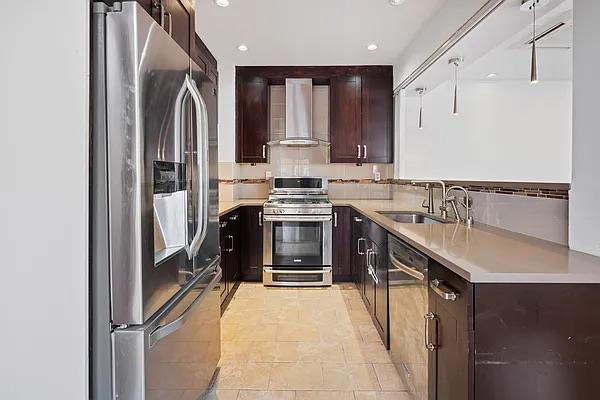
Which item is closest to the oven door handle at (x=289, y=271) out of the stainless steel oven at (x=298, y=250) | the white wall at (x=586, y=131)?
the stainless steel oven at (x=298, y=250)

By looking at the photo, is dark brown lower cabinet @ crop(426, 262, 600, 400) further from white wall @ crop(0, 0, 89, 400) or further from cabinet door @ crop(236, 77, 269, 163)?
cabinet door @ crop(236, 77, 269, 163)

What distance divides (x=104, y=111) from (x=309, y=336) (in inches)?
86.6

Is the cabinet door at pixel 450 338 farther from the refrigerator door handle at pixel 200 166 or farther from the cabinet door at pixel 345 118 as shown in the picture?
the cabinet door at pixel 345 118

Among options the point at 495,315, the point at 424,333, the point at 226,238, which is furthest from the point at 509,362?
the point at 226,238

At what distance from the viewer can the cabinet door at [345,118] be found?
4.50 metres

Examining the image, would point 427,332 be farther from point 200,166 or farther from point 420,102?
point 420,102

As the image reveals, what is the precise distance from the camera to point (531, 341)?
1.14 metres

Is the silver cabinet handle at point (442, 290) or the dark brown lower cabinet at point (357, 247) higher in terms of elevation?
the silver cabinet handle at point (442, 290)

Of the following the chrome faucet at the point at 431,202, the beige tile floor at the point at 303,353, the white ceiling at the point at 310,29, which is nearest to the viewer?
the beige tile floor at the point at 303,353

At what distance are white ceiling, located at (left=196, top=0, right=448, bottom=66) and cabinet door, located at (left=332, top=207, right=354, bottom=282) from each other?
1703mm

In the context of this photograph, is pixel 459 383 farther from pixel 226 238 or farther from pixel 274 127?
pixel 274 127

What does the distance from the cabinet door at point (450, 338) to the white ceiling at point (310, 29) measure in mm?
2279

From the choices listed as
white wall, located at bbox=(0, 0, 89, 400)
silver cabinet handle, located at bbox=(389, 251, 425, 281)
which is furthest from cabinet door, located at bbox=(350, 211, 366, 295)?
white wall, located at bbox=(0, 0, 89, 400)

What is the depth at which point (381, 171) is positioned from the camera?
4812 millimetres
